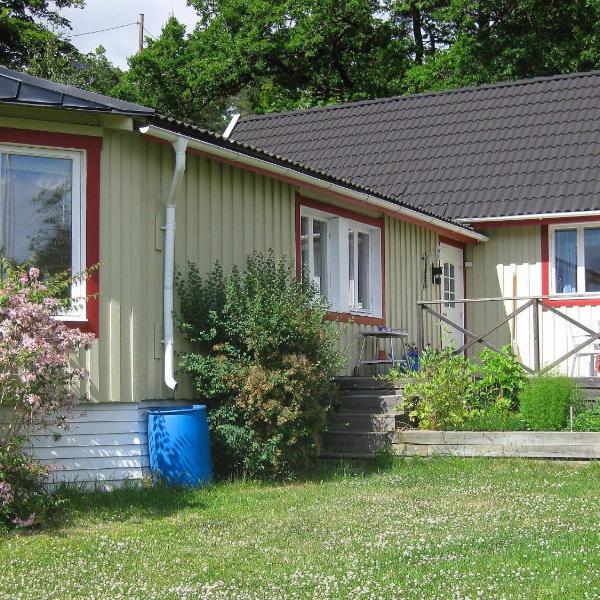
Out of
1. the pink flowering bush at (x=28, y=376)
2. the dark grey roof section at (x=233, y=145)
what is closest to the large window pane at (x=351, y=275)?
the dark grey roof section at (x=233, y=145)

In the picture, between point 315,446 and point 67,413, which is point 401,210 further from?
point 67,413

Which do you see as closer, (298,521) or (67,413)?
(298,521)

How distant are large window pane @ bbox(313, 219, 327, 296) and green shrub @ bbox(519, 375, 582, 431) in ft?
10.9

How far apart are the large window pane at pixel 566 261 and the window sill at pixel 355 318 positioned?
363cm

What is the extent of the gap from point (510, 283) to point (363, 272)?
3.54m

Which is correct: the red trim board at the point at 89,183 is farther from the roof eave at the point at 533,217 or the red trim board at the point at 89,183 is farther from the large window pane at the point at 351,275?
the roof eave at the point at 533,217

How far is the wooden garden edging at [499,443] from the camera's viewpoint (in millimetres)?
11250

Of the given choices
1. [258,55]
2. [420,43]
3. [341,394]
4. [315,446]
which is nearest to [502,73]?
[420,43]

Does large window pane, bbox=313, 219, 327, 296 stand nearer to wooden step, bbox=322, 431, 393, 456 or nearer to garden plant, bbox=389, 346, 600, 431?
garden plant, bbox=389, 346, 600, 431

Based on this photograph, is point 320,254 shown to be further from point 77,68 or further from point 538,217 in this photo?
point 77,68

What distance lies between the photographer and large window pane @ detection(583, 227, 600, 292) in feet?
55.3

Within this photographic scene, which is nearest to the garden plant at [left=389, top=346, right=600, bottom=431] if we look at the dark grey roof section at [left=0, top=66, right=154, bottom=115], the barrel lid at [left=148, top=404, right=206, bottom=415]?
the barrel lid at [left=148, top=404, right=206, bottom=415]

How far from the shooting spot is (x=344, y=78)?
32750 millimetres

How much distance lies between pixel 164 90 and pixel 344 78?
5.73 m
